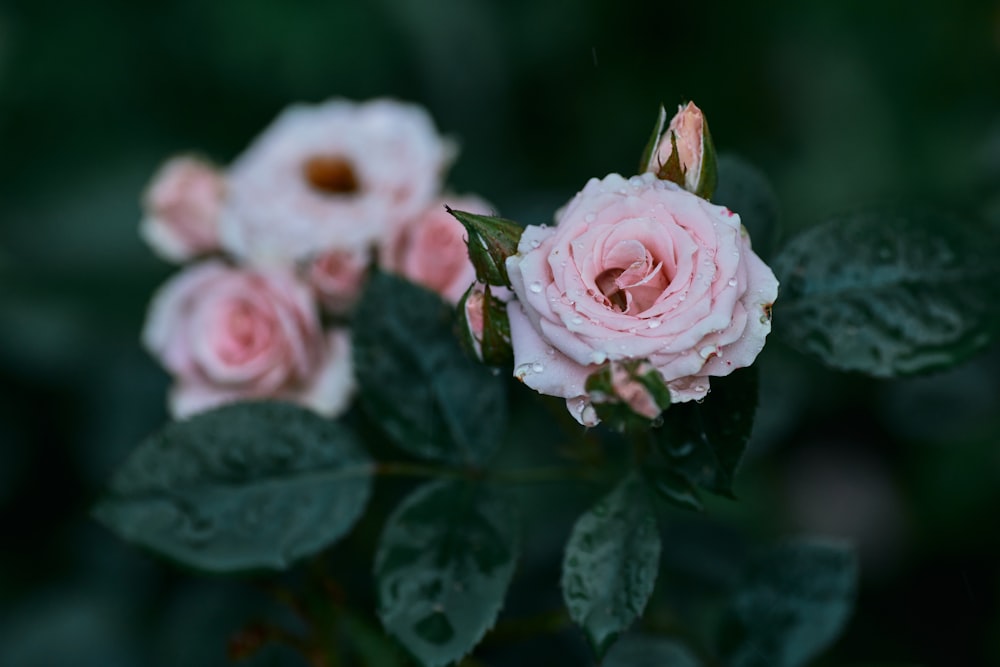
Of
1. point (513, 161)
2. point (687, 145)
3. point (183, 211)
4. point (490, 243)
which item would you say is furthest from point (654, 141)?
point (513, 161)

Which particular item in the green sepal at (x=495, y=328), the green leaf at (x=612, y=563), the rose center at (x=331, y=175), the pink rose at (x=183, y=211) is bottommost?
the green leaf at (x=612, y=563)

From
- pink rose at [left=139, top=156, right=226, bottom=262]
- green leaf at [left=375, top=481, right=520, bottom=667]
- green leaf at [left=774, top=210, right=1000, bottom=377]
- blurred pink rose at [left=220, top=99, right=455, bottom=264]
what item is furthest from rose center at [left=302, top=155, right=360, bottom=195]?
green leaf at [left=774, top=210, right=1000, bottom=377]

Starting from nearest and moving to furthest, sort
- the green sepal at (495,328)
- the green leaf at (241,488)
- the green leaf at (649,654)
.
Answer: the green sepal at (495,328), the green leaf at (241,488), the green leaf at (649,654)

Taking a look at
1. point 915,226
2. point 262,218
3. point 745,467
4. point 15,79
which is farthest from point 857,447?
point 15,79

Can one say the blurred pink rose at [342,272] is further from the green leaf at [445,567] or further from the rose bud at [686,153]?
the rose bud at [686,153]

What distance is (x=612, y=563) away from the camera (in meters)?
0.77

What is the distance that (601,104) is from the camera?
2.24 metres

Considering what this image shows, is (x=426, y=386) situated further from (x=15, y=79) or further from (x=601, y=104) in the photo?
(x=15, y=79)

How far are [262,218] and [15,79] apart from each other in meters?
1.53

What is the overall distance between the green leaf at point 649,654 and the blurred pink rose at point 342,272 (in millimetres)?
458

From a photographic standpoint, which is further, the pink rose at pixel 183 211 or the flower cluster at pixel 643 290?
the pink rose at pixel 183 211

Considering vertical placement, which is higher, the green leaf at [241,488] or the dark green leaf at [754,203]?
the dark green leaf at [754,203]

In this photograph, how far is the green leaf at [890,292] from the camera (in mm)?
872

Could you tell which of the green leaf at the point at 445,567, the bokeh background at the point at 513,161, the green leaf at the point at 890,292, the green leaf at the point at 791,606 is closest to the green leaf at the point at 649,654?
the green leaf at the point at 791,606
